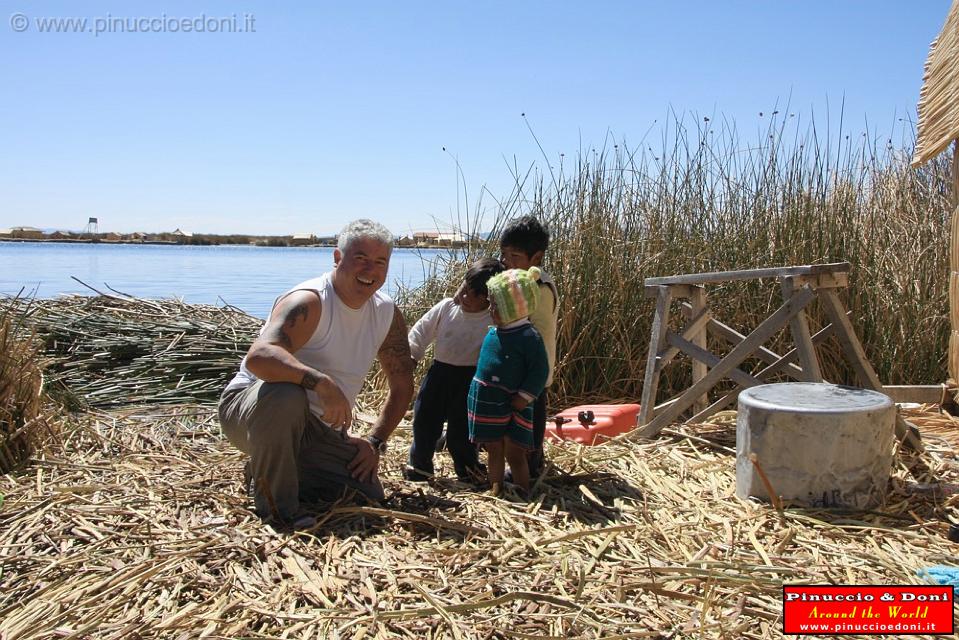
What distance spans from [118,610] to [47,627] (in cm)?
18

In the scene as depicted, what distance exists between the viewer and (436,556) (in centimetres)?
270

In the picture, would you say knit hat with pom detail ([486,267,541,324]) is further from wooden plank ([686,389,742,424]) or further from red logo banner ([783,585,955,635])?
wooden plank ([686,389,742,424])

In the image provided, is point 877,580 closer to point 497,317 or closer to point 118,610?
point 497,317

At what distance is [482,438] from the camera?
340 centimetres

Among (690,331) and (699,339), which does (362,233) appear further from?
(699,339)

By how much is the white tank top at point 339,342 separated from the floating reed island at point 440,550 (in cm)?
47

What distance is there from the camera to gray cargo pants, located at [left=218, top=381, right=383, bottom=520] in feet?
9.75

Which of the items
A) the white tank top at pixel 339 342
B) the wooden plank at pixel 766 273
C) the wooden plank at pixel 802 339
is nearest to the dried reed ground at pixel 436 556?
the white tank top at pixel 339 342

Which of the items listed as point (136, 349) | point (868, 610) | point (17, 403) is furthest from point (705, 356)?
point (136, 349)

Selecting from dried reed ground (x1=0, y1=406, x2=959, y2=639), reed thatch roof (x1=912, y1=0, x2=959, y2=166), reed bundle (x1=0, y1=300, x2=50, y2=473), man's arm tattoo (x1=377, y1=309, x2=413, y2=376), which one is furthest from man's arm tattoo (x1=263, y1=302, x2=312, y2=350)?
reed thatch roof (x1=912, y1=0, x2=959, y2=166)

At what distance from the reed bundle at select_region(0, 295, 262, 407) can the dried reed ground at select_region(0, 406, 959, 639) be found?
1809mm

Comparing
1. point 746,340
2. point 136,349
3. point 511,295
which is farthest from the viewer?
point 136,349

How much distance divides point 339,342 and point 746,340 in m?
2.20

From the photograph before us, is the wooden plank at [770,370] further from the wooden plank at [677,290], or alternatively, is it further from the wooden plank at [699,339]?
the wooden plank at [677,290]
